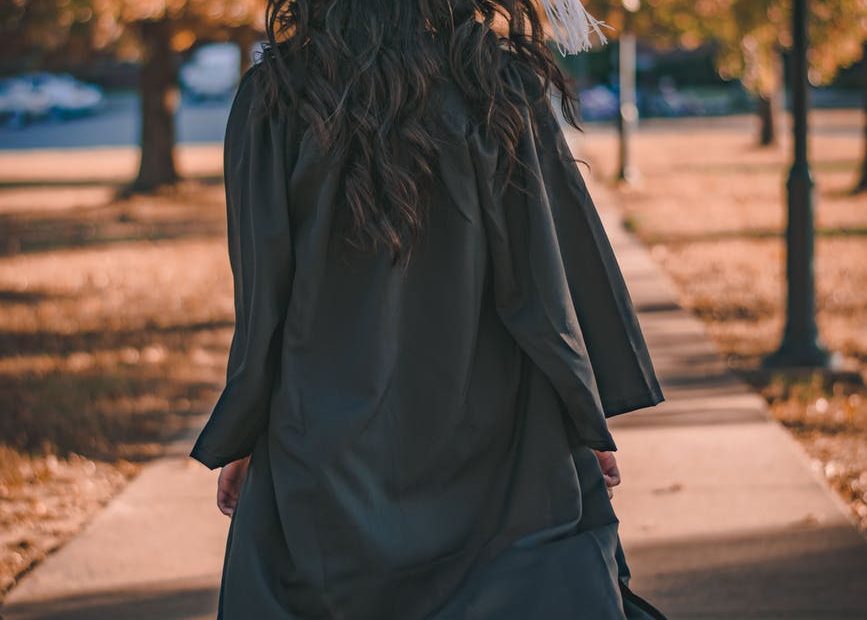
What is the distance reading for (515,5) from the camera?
2365 mm

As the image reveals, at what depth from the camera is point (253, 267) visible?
222 cm

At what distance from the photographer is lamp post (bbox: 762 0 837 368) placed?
24.3 ft

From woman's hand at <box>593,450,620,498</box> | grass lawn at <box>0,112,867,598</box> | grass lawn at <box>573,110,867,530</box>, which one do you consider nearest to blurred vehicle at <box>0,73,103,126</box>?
grass lawn at <box>0,112,867,598</box>

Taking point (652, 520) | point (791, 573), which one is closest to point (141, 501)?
point (652, 520)

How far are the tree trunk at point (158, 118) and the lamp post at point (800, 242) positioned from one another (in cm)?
1308

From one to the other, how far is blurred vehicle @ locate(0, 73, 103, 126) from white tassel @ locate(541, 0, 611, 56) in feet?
139

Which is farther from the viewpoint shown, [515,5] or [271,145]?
[515,5]

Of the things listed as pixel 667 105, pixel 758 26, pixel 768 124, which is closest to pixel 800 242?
pixel 758 26

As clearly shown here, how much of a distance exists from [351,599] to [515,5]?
1.12 m

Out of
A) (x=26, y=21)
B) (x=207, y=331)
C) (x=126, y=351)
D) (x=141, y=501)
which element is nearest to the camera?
(x=141, y=501)

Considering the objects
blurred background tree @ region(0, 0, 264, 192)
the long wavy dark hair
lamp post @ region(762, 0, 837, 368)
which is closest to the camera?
the long wavy dark hair

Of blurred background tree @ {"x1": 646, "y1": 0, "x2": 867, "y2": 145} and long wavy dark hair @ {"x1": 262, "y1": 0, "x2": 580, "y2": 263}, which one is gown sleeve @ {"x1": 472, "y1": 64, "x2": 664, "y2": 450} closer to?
long wavy dark hair @ {"x1": 262, "y1": 0, "x2": 580, "y2": 263}

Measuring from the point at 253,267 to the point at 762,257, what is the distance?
35.5 ft

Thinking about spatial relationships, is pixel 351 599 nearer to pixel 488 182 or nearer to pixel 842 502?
pixel 488 182
